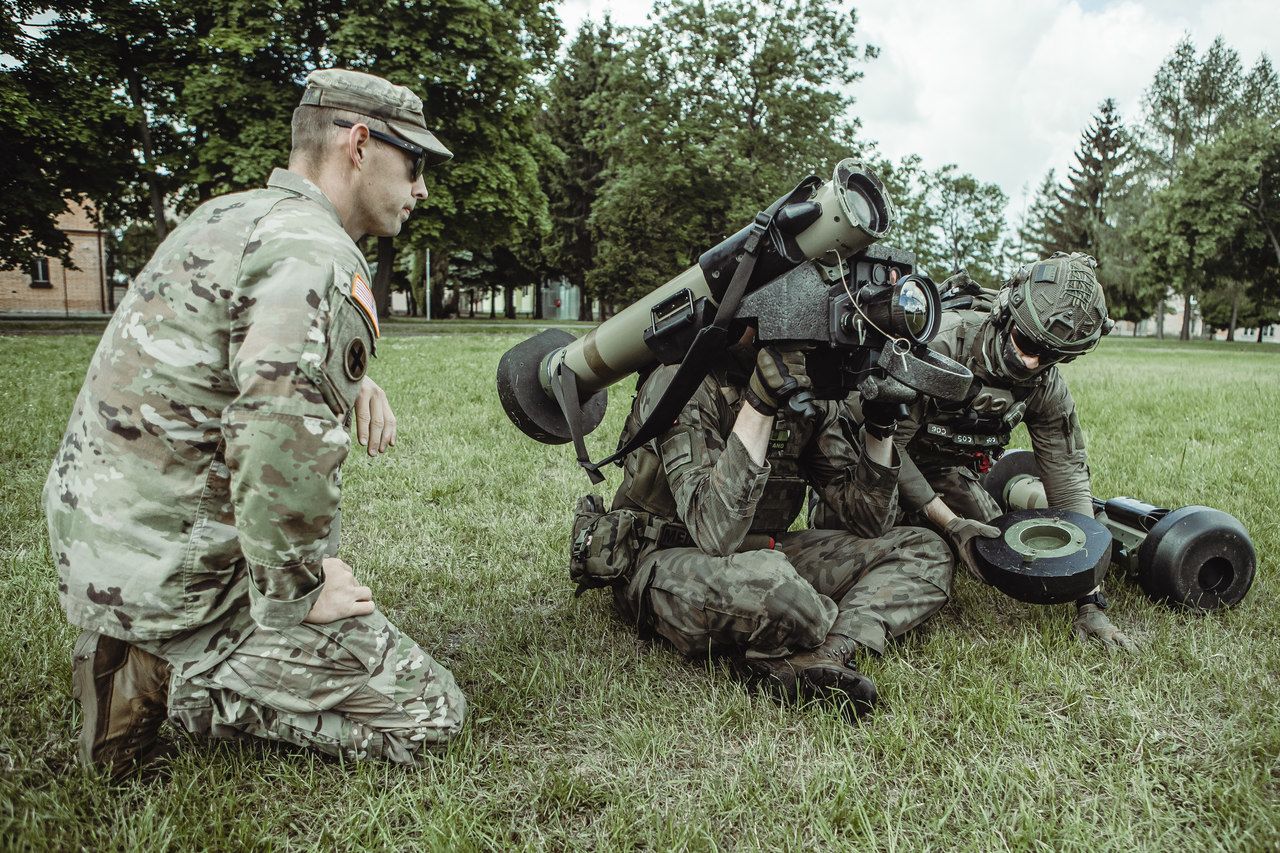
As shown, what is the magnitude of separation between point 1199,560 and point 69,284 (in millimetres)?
54506

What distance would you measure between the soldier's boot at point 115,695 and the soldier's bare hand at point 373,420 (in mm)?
965

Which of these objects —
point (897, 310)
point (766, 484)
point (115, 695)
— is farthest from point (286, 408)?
point (766, 484)

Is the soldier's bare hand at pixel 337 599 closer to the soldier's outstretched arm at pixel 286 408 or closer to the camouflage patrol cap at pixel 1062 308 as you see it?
the soldier's outstretched arm at pixel 286 408

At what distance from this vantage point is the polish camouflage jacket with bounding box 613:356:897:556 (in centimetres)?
326

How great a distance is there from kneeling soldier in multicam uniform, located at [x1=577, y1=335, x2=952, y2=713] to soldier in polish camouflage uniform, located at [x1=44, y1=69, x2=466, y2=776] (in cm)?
124

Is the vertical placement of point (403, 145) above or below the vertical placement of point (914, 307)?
above

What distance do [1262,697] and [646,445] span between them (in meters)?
2.72

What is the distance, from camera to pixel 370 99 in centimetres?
267

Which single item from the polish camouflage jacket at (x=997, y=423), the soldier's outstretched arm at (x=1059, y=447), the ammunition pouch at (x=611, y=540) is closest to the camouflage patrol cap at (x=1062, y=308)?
the polish camouflage jacket at (x=997, y=423)

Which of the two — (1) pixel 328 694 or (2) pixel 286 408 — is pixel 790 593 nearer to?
(1) pixel 328 694

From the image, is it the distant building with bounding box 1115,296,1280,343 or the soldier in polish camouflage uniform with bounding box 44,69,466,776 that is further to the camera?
the distant building with bounding box 1115,296,1280,343

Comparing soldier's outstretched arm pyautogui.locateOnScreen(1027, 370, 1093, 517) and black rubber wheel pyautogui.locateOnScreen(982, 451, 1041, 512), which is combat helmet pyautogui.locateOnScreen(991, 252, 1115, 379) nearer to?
soldier's outstretched arm pyautogui.locateOnScreen(1027, 370, 1093, 517)

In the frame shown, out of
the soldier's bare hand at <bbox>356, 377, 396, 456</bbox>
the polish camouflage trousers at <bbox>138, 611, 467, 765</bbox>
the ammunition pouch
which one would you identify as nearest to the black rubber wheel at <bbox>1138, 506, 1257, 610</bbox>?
the ammunition pouch

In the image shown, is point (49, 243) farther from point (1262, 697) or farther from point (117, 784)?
point (1262, 697)
